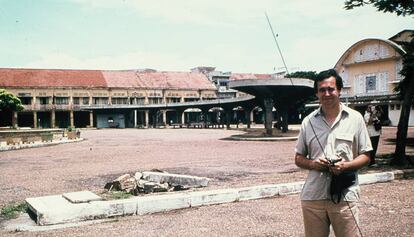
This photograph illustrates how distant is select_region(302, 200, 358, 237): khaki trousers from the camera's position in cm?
291

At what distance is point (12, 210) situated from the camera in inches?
271

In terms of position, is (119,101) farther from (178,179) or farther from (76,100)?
(178,179)

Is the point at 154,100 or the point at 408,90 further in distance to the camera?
the point at 154,100

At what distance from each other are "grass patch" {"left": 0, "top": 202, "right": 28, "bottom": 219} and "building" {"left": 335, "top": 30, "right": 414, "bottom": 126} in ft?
134

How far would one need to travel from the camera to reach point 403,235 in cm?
495

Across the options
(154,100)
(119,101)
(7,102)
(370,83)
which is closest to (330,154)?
(7,102)

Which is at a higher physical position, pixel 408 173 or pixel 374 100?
pixel 374 100

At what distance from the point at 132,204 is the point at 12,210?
225 centimetres

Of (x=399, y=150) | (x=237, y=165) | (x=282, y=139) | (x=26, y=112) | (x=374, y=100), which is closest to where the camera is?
(x=399, y=150)

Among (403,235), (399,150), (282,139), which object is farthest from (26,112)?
(403,235)

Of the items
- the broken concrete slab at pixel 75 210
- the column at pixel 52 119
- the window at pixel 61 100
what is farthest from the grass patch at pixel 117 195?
the window at pixel 61 100

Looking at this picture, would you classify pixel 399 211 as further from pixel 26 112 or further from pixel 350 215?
pixel 26 112

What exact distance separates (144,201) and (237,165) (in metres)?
6.33

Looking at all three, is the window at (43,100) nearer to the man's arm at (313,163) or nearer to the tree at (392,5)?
the tree at (392,5)
